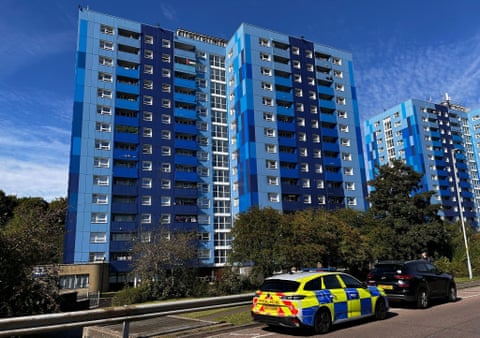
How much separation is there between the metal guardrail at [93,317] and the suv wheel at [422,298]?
25.6ft

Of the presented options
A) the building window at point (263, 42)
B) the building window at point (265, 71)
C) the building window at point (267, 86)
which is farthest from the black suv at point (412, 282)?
the building window at point (263, 42)

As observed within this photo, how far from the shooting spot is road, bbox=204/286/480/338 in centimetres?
941

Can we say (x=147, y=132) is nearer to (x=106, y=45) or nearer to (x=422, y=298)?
(x=106, y=45)

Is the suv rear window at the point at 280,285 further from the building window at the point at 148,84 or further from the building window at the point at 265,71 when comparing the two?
the building window at the point at 265,71

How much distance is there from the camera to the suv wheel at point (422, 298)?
1378 cm

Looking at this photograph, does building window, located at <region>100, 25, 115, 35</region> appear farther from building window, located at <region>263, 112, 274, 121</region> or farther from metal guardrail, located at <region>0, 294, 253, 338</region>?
metal guardrail, located at <region>0, 294, 253, 338</region>

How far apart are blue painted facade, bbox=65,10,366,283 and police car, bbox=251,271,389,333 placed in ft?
135

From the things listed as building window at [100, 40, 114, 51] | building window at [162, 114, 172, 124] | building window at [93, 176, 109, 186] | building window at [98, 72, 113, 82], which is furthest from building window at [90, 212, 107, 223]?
building window at [100, 40, 114, 51]

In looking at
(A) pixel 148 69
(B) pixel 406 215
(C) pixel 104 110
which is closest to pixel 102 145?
(C) pixel 104 110

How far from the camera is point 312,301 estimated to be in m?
9.74

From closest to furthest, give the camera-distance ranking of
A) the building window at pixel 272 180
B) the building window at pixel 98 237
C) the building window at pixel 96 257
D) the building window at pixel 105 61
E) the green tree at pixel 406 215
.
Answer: the green tree at pixel 406 215 → the building window at pixel 96 257 → the building window at pixel 98 237 → the building window at pixel 105 61 → the building window at pixel 272 180

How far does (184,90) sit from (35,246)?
5083cm

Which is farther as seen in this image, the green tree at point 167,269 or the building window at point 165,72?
the building window at point 165,72

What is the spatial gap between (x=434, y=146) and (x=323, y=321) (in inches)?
3672
